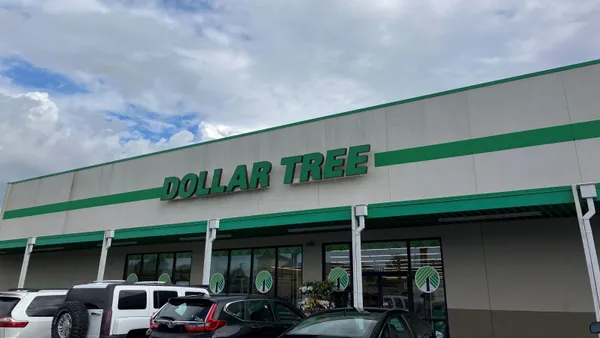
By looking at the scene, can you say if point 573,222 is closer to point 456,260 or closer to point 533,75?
point 456,260

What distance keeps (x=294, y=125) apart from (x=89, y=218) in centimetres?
1256

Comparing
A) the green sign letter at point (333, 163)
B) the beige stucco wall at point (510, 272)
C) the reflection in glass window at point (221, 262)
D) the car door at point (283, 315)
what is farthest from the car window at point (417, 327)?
the reflection in glass window at point (221, 262)

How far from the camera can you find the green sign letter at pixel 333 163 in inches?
613

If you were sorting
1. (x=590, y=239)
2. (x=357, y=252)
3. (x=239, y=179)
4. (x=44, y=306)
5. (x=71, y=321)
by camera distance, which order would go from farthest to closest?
(x=239, y=179) → (x=357, y=252) → (x=44, y=306) → (x=590, y=239) → (x=71, y=321)

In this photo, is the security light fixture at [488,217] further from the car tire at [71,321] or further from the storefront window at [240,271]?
the car tire at [71,321]

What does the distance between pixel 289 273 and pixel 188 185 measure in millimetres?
6182

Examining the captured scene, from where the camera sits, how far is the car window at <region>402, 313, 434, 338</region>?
6.80 meters

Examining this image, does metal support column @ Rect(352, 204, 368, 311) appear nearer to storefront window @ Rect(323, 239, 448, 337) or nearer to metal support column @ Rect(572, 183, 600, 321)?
storefront window @ Rect(323, 239, 448, 337)

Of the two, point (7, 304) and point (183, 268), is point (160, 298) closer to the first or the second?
point (7, 304)

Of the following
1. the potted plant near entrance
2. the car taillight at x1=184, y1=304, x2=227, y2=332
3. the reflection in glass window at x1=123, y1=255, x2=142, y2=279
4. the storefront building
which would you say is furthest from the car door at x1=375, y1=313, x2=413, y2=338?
the reflection in glass window at x1=123, y1=255, x2=142, y2=279

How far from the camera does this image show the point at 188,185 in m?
19.2

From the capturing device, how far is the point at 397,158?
1479cm

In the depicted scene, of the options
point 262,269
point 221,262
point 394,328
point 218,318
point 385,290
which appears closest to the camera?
point 394,328

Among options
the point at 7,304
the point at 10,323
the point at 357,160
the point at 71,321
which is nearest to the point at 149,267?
the point at 357,160
